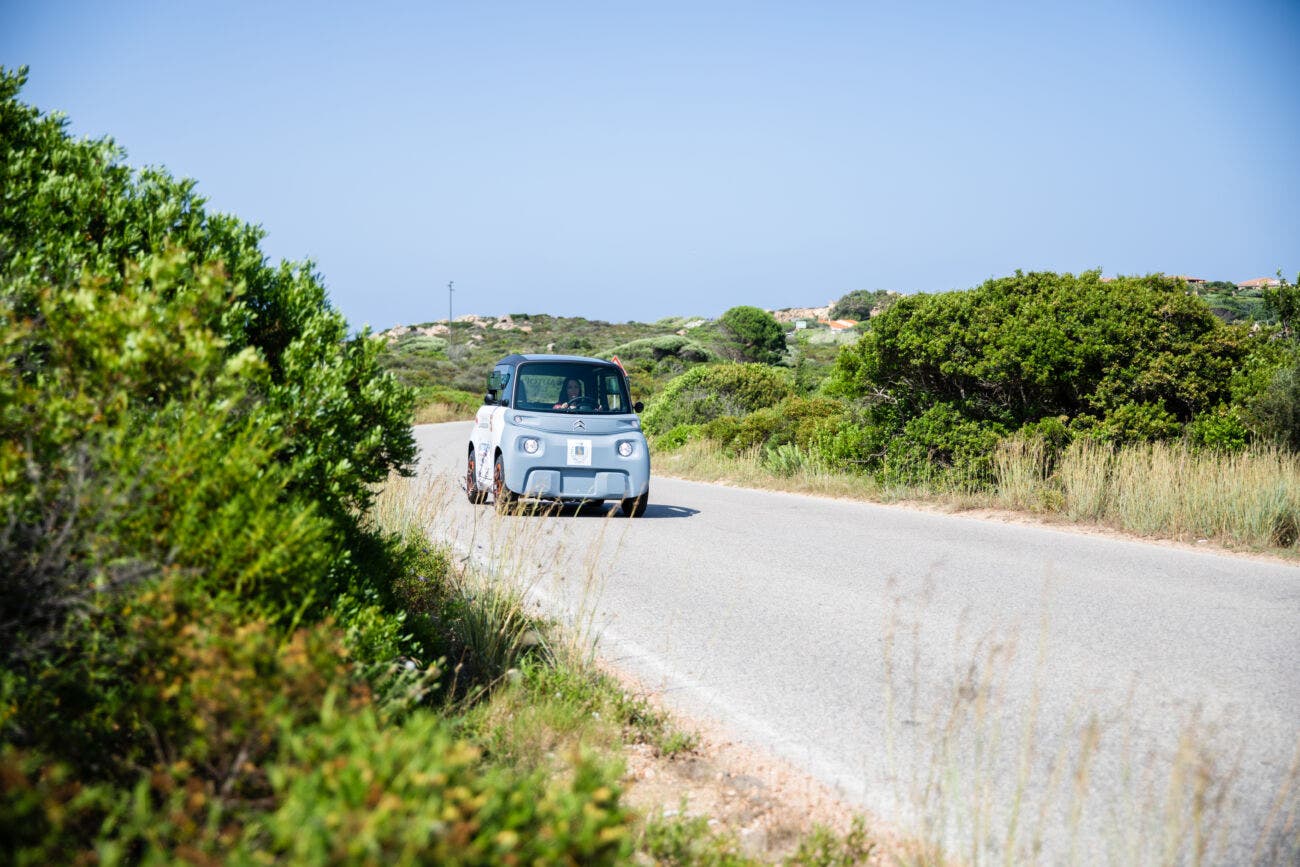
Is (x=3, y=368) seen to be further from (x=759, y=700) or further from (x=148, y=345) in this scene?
(x=759, y=700)

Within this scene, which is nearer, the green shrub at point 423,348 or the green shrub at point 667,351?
the green shrub at point 667,351

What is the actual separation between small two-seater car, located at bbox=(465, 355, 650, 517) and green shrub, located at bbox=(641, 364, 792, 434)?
36.0ft

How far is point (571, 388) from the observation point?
12688 mm

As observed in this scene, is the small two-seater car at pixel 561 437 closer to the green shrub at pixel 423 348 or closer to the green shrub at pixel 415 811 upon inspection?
the green shrub at pixel 415 811

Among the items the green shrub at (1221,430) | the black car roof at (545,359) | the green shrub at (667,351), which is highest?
the green shrub at (667,351)

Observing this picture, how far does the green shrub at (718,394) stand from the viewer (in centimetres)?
2383

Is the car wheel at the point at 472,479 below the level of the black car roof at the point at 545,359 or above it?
below

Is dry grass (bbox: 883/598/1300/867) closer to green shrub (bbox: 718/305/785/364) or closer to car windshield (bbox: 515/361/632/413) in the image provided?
car windshield (bbox: 515/361/632/413)

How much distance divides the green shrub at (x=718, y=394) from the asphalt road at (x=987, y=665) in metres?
13.6

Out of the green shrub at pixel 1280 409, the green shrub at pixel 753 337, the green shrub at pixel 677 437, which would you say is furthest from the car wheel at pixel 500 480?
the green shrub at pixel 753 337

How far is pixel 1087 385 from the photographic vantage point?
1252 cm

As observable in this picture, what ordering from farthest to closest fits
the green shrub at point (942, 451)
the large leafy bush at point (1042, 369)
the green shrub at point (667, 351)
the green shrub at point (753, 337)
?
the green shrub at point (667, 351) < the green shrub at point (753, 337) < the green shrub at point (942, 451) < the large leafy bush at point (1042, 369)

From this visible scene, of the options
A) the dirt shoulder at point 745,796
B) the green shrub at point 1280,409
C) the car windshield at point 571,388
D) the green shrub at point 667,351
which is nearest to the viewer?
the dirt shoulder at point 745,796

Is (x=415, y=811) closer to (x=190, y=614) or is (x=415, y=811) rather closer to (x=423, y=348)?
(x=190, y=614)
